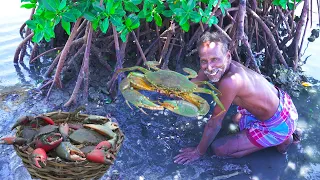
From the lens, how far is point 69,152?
1.90 m

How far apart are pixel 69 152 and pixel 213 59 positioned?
1209 millimetres

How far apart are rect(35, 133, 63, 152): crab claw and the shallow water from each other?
0.69 meters

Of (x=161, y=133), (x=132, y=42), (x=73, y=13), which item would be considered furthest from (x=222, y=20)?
(x=73, y=13)

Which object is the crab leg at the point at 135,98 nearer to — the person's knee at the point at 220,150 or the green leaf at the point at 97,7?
the green leaf at the point at 97,7

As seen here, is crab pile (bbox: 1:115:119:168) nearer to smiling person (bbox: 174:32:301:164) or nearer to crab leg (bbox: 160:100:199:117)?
crab leg (bbox: 160:100:199:117)

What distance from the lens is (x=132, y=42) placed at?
386 centimetres

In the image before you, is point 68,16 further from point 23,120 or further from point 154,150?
point 154,150

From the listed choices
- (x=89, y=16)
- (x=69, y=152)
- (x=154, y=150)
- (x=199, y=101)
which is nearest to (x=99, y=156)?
(x=69, y=152)

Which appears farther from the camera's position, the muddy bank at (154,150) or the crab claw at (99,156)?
the muddy bank at (154,150)

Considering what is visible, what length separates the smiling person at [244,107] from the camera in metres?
2.58

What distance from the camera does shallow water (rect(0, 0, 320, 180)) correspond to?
268 cm

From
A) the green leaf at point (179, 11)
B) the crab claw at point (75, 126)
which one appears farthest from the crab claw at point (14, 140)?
the green leaf at point (179, 11)

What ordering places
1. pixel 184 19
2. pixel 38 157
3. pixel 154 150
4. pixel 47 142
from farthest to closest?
pixel 154 150
pixel 184 19
pixel 47 142
pixel 38 157

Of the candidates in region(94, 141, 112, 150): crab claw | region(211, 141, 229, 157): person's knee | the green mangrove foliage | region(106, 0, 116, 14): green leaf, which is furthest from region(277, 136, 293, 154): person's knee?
region(106, 0, 116, 14): green leaf
